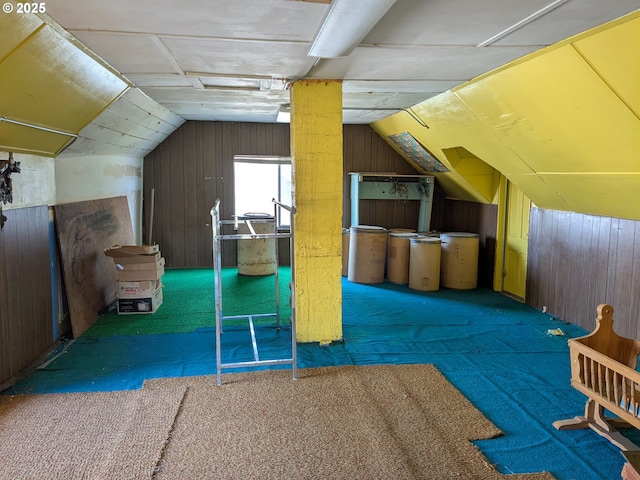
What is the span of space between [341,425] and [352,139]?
529cm

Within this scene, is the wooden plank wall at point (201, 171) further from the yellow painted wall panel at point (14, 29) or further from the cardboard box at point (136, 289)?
the yellow painted wall panel at point (14, 29)

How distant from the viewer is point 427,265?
19.1ft

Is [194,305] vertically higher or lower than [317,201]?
lower

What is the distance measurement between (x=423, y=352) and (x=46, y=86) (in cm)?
334

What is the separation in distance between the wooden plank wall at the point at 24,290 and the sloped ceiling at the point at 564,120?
144 inches

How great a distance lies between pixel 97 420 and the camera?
2.67m

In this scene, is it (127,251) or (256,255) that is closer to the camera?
(127,251)

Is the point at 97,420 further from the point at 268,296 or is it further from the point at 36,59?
the point at 268,296

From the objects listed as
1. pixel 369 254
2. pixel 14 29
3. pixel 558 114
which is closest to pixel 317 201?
pixel 558 114

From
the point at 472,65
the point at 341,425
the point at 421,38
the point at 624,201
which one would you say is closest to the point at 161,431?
the point at 341,425

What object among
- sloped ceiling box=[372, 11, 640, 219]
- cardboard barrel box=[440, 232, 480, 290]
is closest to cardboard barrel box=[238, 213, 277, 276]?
cardboard barrel box=[440, 232, 480, 290]

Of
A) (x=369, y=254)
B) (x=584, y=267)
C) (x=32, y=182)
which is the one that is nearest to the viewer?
(x=32, y=182)

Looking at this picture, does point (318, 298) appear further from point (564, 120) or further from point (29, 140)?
point (29, 140)

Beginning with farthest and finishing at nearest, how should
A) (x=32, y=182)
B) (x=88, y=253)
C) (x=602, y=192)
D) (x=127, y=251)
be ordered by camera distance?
(x=127, y=251) < (x=88, y=253) < (x=602, y=192) < (x=32, y=182)
